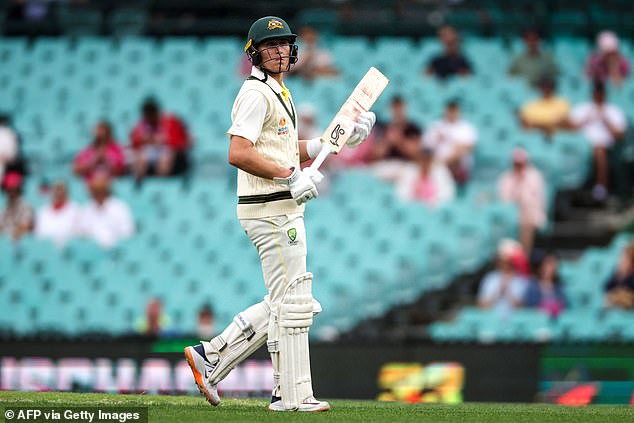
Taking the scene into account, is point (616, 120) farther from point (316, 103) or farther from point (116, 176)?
point (116, 176)

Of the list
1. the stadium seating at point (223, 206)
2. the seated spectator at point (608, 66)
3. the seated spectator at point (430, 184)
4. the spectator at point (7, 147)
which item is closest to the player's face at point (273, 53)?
the stadium seating at point (223, 206)

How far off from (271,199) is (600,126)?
7995 mm

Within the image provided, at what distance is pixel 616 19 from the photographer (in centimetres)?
1447

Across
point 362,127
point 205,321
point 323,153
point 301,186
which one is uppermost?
point 362,127

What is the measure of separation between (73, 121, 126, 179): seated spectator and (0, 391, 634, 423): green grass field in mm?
6164

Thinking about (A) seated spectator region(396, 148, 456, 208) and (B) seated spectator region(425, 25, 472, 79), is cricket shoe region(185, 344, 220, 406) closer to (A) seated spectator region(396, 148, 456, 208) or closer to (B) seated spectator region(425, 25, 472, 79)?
(A) seated spectator region(396, 148, 456, 208)

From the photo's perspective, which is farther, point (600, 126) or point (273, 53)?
point (600, 126)

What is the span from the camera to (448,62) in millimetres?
14016

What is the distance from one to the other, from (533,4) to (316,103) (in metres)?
3.02

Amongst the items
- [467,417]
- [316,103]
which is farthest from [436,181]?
[467,417]

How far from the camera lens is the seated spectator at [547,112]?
13.5m

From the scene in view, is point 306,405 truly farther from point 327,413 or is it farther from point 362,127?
point 362,127

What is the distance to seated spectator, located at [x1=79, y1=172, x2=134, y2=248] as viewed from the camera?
41.7 feet

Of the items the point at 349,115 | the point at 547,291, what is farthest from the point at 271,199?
the point at 547,291
